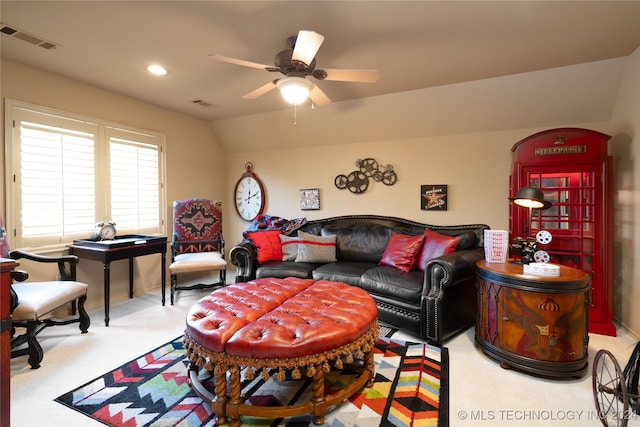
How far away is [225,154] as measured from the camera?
551cm

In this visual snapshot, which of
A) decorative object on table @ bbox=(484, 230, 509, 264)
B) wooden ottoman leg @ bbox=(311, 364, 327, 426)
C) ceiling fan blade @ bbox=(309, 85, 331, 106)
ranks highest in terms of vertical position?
ceiling fan blade @ bbox=(309, 85, 331, 106)

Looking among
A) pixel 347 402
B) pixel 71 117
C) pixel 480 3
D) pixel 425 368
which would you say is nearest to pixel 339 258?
pixel 425 368

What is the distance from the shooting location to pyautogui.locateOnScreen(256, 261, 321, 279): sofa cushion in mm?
3430

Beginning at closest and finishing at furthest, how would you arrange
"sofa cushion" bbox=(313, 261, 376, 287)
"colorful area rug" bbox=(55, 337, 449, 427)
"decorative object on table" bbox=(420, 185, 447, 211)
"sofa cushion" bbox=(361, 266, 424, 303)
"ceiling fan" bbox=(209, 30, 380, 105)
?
"colorful area rug" bbox=(55, 337, 449, 427)
"ceiling fan" bbox=(209, 30, 380, 105)
"sofa cushion" bbox=(361, 266, 424, 303)
"sofa cushion" bbox=(313, 261, 376, 287)
"decorative object on table" bbox=(420, 185, 447, 211)

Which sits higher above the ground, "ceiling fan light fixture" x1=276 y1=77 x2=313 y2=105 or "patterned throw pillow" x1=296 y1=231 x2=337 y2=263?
"ceiling fan light fixture" x1=276 y1=77 x2=313 y2=105

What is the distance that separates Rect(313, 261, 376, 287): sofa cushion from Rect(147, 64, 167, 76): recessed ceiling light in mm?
2650

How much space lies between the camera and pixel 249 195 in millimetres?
5297

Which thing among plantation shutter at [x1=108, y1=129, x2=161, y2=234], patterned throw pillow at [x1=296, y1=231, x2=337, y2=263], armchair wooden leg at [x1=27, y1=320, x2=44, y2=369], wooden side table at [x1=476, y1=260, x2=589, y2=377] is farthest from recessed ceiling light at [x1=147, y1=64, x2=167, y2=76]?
→ wooden side table at [x1=476, y1=260, x2=589, y2=377]

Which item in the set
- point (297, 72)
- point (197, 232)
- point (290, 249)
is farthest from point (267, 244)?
point (297, 72)

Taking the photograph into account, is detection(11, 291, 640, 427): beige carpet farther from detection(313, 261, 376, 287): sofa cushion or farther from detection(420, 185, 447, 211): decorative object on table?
detection(420, 185, 447, 211): decorative object on table

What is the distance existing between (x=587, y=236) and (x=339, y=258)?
2633mm

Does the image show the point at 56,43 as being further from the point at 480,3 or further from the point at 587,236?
the point at 587,236

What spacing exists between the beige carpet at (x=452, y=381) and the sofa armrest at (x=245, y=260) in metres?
0.85

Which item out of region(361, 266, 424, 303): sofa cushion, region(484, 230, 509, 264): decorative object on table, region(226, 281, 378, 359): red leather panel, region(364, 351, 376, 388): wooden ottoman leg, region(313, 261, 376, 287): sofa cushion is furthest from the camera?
region(313, 261, 376, 287): sofa cushion
